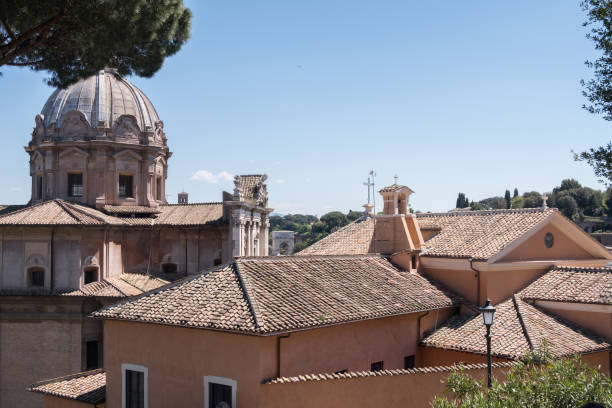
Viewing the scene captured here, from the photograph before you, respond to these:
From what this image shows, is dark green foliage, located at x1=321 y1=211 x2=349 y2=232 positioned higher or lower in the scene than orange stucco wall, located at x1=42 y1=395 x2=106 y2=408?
higher

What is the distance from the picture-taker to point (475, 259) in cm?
1944

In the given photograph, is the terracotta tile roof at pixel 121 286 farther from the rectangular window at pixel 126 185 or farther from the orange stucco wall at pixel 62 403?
the orange stucco wall at pixel 62 403

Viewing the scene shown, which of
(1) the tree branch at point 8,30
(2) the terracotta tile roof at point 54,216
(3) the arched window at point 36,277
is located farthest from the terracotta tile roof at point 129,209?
(1) the tree branch at point 8,30

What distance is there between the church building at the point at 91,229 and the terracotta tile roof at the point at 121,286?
2.4 inches

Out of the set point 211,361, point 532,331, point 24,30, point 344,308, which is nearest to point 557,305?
point 532,331

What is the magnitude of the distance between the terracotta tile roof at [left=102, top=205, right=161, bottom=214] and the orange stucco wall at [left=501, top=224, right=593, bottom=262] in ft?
57.4

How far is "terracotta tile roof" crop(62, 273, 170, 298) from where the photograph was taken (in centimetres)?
2433

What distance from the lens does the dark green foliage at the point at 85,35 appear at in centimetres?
1264

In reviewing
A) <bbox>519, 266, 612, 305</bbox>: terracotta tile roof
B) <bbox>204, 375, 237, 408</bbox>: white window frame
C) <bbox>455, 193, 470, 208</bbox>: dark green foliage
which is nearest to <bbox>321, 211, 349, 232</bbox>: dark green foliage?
<bbox>455, 193, 470, 208</bbox>: dark green foliage

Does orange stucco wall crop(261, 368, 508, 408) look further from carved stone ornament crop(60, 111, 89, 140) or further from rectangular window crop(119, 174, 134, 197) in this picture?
carved stone ornament crop(60, 111, 89, 140)

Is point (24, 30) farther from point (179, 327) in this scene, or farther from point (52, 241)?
point (52, 241)

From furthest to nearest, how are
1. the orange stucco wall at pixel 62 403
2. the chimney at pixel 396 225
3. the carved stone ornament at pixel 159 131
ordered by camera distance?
the carved stone ornament at pixel 159 131
the chimney at pixel 396 225
the orange stucco wall at pixel 62 403

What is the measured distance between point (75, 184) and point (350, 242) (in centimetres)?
1442

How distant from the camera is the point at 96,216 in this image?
25.7 m
